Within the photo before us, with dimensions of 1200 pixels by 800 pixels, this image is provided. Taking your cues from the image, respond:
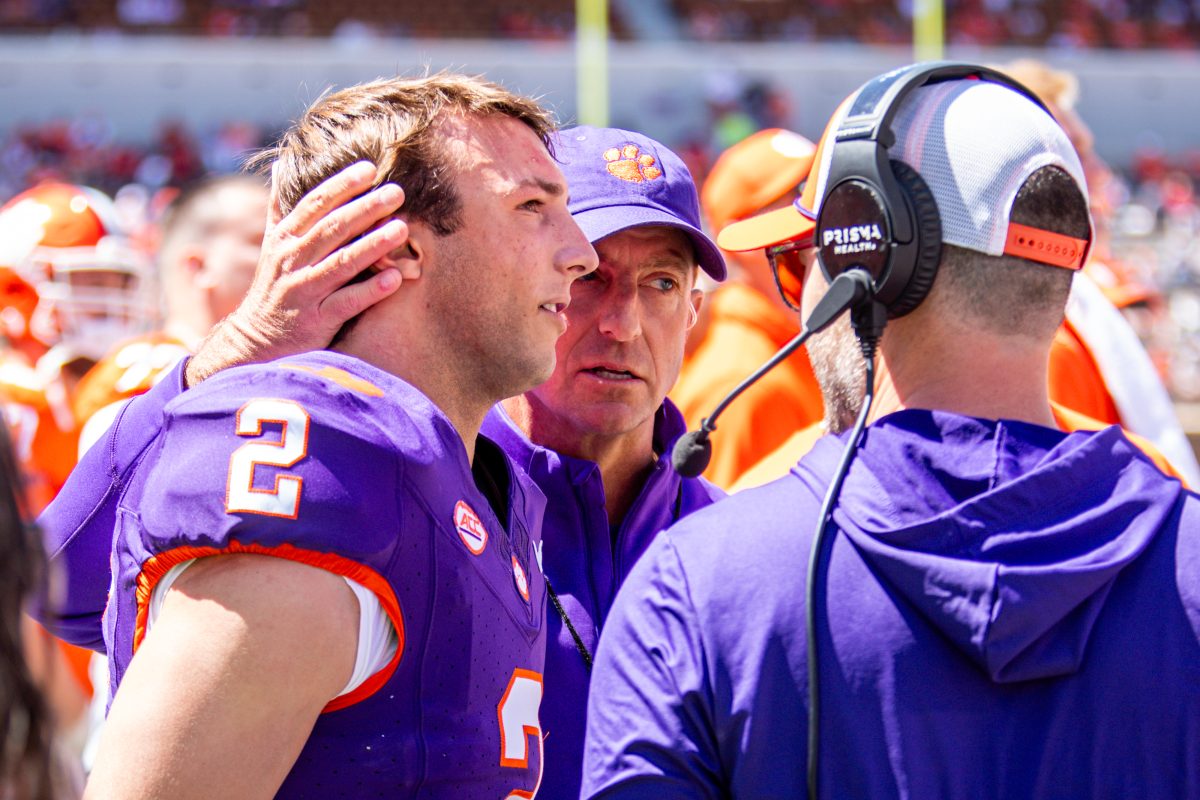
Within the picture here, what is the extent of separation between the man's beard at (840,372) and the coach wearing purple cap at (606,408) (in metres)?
0.63

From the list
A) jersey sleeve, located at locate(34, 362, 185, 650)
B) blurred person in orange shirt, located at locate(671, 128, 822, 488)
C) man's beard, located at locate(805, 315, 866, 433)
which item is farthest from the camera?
blurred person in orange shirt, located at locate(671, 128, 822, 488)

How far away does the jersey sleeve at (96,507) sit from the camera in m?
1.80

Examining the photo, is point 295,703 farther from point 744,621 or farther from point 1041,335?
point 1041,335

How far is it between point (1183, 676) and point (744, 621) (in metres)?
0.40

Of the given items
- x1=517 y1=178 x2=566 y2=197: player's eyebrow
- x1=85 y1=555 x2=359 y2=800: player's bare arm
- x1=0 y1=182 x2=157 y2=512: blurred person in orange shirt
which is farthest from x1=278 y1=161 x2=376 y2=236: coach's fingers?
x1=0 y1=182 x2=157 y2=512: blurred person in orange shirt

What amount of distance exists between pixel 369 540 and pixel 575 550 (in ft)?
2.67

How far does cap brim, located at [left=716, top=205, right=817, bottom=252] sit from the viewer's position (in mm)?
1766

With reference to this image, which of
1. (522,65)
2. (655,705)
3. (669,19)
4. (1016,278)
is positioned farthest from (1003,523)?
(669,19)

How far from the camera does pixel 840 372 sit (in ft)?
4.90

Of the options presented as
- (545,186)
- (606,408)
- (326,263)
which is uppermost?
(545,186)

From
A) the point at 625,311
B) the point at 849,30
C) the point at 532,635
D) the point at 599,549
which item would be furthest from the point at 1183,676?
the point at 849,30

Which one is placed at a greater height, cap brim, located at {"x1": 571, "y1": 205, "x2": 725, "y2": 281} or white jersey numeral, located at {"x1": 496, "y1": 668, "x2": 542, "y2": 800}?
cap brim, located at {"x1": 571, "y1": 205, "x2": 725, "y2": 281}

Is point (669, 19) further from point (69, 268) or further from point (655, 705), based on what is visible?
point (655, 705)

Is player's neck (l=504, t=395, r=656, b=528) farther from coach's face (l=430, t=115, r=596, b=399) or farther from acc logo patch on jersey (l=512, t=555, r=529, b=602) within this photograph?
acc logo patch on jersey (l=512, t=555, r=529, b=602)
